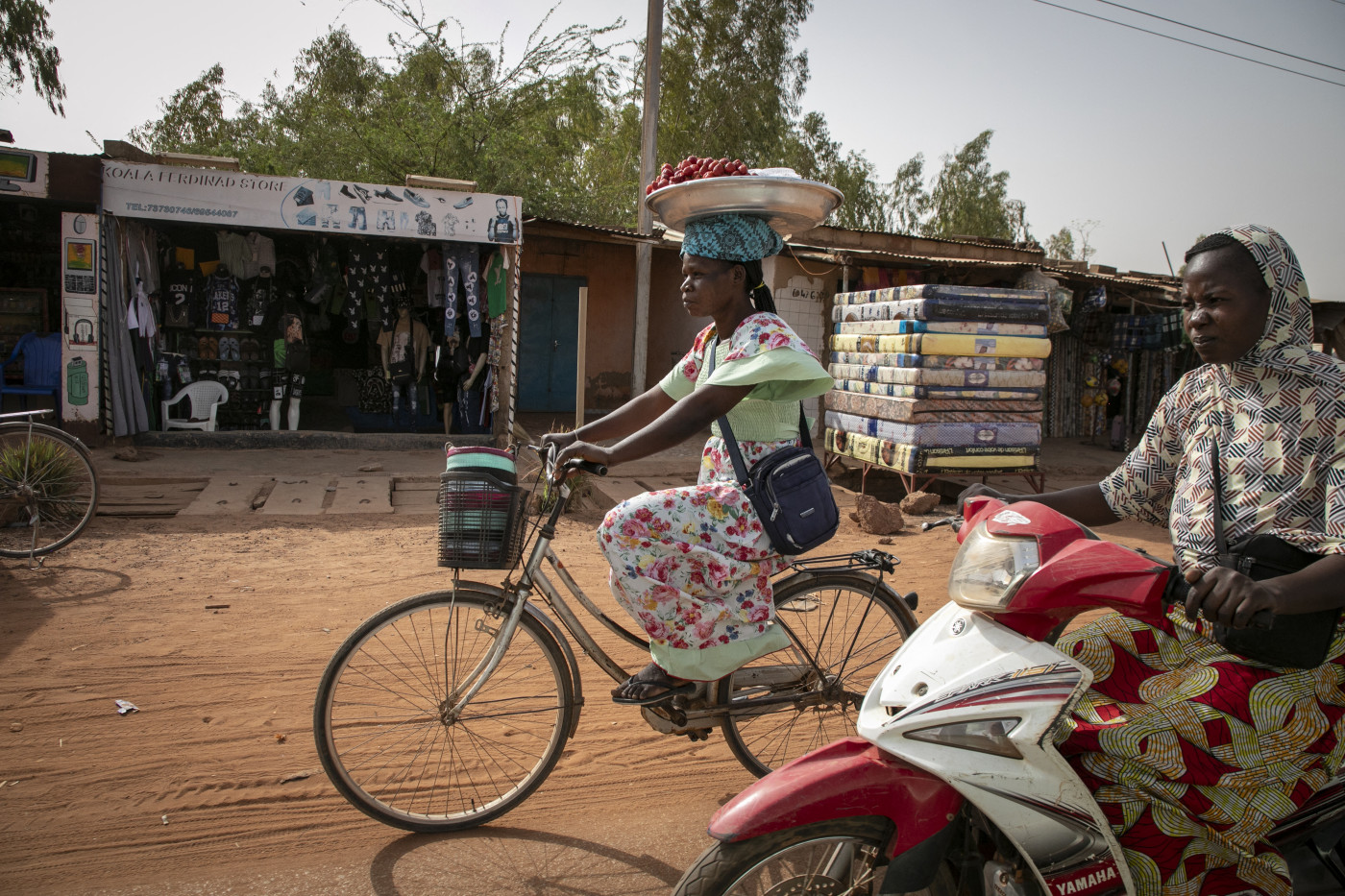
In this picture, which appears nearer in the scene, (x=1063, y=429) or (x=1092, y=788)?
(x=1092, y=788)

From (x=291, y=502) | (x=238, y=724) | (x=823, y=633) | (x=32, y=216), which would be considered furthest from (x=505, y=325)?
(x=823, y=633)

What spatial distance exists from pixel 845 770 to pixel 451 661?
4.90ft

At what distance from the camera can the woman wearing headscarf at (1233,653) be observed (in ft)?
5.76

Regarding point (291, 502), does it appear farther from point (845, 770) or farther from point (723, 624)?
point (845, 770)

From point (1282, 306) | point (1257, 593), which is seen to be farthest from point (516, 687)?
point (1282, 306)

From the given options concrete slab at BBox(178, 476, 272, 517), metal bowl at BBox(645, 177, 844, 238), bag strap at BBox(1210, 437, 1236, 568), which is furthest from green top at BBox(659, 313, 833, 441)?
concrete slab at BBox(178, 476, 272, 517)

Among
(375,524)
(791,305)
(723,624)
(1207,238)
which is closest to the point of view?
(1207,238)

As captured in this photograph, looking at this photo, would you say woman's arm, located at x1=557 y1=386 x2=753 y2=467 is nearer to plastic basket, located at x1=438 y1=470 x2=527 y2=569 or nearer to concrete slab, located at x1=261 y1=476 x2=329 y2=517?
plastic basket, located at x1=438 y1=470 x2=527 y2=569

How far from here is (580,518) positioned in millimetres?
7543

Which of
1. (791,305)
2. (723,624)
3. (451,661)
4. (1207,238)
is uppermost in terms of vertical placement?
(791,305)

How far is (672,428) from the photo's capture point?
247cm

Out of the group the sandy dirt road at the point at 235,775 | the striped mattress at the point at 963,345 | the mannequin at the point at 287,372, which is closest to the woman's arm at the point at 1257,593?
the sandy dirt road at the point at 235,775

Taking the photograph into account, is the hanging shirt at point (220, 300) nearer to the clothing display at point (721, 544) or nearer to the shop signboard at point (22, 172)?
the shop signboard at point (22, 172)

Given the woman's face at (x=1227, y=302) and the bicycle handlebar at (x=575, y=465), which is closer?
the woman's face at (x=1227, y=302)
